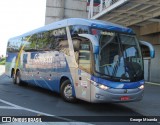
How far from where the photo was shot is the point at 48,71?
570 inches

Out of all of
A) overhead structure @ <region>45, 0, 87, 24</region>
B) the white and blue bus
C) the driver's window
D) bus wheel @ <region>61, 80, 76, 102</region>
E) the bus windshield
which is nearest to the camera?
the white and blue bus

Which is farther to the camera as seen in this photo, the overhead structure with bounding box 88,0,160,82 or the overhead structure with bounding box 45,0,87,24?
the overhead structure with bounding box 45,0,87,24

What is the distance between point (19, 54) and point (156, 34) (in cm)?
1647

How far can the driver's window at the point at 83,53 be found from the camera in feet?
37.5

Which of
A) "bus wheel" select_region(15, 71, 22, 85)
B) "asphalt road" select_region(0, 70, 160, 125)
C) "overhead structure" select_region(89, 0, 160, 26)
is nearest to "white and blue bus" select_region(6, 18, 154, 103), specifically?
"asphalt road" select_region(0, 70, 160, 125)

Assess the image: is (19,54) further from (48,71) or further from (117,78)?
(117,78)

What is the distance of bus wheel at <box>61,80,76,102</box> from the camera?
12.6 meters

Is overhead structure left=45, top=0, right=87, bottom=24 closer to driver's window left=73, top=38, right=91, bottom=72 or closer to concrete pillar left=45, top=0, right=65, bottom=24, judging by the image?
concrete pillar left=45, top=0, right=65, bottom=24

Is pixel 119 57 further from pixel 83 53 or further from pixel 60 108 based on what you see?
pixel 60 108

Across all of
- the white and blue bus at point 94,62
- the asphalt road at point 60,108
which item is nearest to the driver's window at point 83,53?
the white and blue bus at point 94,62

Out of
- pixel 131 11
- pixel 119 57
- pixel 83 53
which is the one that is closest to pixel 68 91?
pixel 83 53

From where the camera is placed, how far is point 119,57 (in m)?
11.4

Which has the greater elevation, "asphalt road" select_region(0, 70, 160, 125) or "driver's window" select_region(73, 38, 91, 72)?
"driver's window" select_region(73, 38, 91, 72)

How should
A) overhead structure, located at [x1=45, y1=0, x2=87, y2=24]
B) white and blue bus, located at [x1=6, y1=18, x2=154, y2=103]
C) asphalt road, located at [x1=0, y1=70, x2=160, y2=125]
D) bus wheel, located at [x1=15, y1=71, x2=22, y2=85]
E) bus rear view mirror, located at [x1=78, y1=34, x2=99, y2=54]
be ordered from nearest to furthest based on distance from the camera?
asphalt road, located at [x1=0, y1=70, x2=160, y2=125]
bus rear view mirror, located at [x1=78, y1=34, x2=99, y2=54]
white and blue bus, located at [x1=6, y1=18, x2=154, y2=103]
bus wheel, located at [x1=15, y1=71, x2=22, y2=85]
overhead structure, located at [x1=45, y1=0, x2=87, y2=24]
